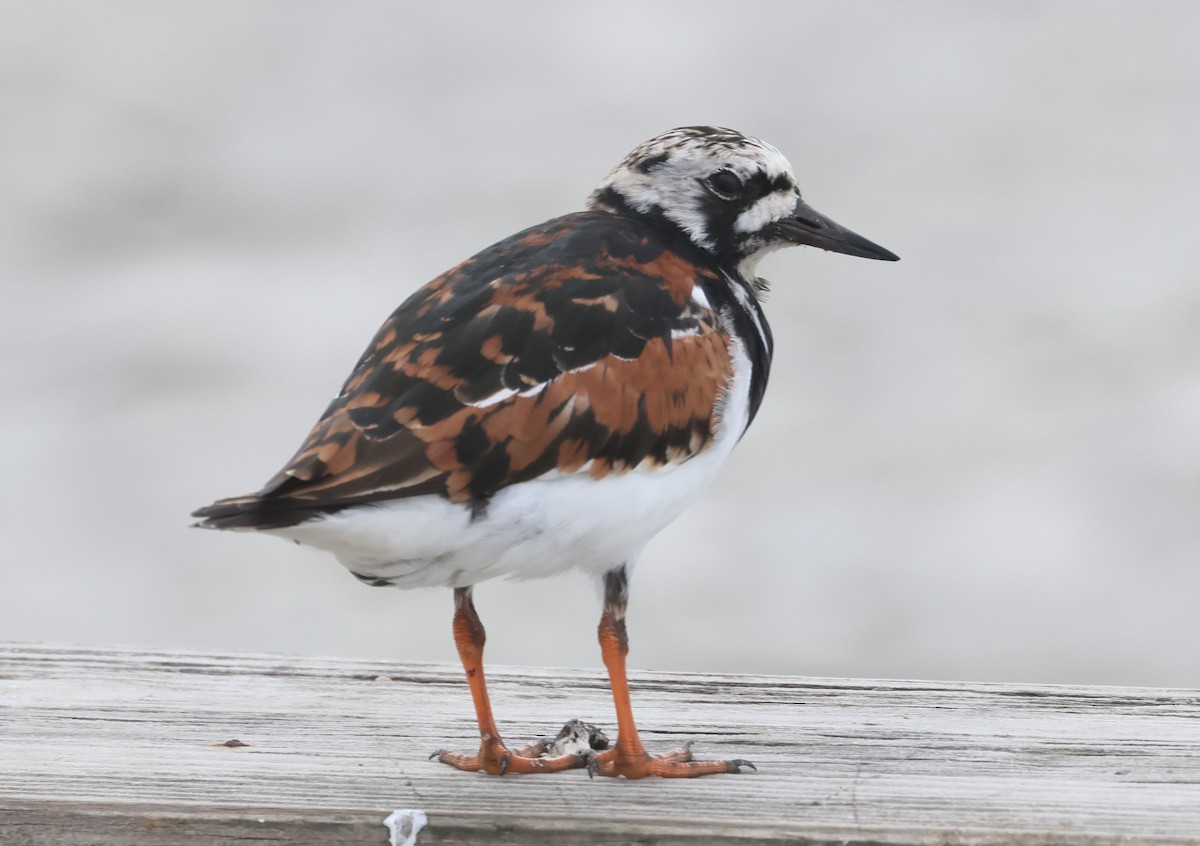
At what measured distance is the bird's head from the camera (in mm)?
3010

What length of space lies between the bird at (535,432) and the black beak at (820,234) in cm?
18

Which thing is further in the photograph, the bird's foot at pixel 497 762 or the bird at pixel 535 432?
the bird's foot at pixel 497 762

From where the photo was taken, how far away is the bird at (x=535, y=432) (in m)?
2.47

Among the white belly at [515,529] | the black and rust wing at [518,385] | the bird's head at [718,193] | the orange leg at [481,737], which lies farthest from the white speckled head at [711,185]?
the orange leg at [481,737]

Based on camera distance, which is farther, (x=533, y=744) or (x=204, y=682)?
(x=204, y=682)

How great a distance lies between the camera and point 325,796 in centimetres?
249

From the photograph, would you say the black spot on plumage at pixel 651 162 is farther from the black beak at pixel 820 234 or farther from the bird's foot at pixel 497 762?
the bird's foot at pixel 497 762

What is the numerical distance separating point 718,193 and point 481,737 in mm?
1026

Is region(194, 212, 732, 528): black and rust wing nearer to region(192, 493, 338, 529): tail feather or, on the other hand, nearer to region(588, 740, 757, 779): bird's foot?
region(192, 493, 338, 529): tail feather

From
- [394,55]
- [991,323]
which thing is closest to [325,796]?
[991,323]

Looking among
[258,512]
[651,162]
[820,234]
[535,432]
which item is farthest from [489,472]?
[820,234]

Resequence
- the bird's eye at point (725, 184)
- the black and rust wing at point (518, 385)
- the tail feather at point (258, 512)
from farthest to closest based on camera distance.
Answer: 1. the bird's eye at point (725, 184)
2. the black and rust wing at point (518, 385)
3. the tail feather at point (258, 512)

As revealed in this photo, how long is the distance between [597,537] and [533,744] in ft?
1.52

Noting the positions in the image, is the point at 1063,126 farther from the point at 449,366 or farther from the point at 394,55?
the point at 449,366
